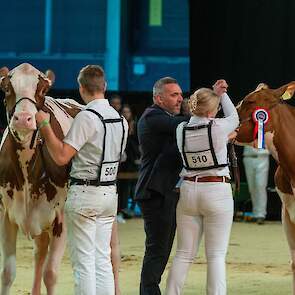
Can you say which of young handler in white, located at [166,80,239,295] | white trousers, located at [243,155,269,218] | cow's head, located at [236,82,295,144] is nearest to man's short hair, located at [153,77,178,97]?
young handler in white, located at [166,80,239,295]

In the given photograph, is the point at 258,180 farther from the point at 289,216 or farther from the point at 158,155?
the point at 158,155

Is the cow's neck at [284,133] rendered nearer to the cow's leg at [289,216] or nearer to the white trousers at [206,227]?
the cow's leg at [289,216]

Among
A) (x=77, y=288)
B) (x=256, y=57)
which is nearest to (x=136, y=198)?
(x=77, y=288)

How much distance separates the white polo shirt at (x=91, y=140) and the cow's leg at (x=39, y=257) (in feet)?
5.24

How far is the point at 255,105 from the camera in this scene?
7371 millimetres

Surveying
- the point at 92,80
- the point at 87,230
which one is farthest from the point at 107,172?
the point at 92,80

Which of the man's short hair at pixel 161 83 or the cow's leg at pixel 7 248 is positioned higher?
the man's short hair at pixel 161 83

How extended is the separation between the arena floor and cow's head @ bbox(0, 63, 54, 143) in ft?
7.15

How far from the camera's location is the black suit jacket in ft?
23.5

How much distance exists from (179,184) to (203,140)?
1.70 feet

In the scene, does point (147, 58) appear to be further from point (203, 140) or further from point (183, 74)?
point (203, 140)

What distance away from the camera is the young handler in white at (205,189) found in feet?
21.3

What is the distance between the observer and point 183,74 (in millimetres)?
17609

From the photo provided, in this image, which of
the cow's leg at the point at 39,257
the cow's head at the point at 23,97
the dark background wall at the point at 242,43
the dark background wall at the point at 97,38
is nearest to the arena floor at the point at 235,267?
the cow's leg at the point at 39,257
